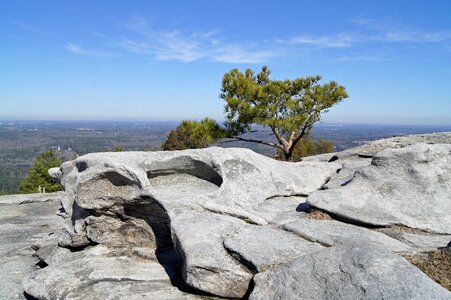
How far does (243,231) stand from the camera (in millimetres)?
7527

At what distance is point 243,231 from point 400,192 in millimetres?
3845

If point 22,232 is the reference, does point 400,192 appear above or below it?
above

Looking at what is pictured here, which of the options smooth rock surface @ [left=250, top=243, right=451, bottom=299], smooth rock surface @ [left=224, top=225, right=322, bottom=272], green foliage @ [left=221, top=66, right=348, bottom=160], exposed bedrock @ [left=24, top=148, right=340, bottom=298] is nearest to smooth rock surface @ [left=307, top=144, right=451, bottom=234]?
exposed bedrock @ [left=24, top=148, right=340, bottom=298]

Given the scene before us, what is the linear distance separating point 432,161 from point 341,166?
3.95 meters

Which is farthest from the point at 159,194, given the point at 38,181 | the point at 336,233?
the point at 38,181

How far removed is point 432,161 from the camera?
8617 mm

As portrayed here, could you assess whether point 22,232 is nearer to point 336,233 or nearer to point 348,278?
point 336,233

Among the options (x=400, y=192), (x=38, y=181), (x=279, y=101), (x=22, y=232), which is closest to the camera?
(x=400, y=192)

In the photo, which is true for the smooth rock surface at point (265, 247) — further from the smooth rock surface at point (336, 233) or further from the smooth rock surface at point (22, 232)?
the smooth rock surface at point (22, 232)

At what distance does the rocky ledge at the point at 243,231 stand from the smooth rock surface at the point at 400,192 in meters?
0.02

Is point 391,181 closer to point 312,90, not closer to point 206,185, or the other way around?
point 206,185

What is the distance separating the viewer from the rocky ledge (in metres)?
5.58

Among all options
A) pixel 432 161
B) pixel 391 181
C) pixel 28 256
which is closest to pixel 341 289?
pixel 391 181

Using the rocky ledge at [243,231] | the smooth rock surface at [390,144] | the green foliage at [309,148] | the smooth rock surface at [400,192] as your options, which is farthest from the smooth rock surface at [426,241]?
the green foliage at [309,148]
